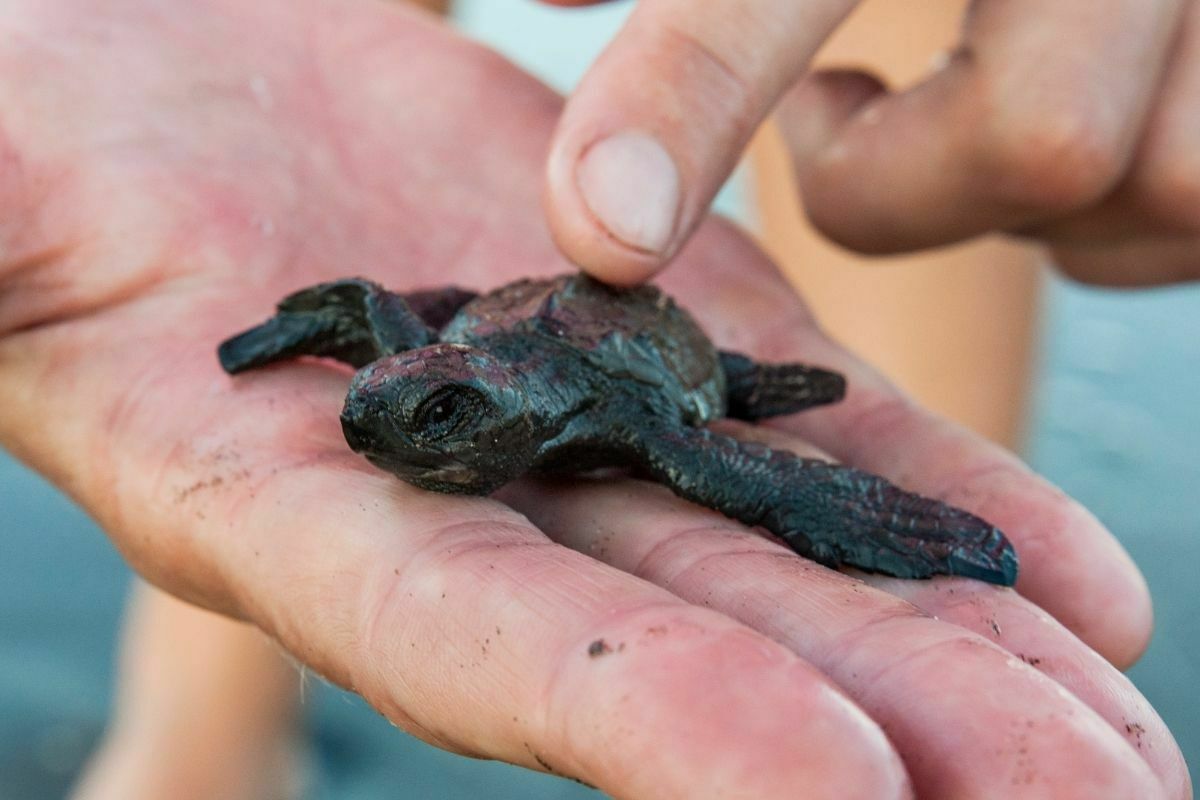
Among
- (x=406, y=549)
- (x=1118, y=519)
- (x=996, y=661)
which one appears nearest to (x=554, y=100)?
(x=406, y=549)

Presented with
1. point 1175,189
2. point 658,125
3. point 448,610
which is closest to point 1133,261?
point 1175,189

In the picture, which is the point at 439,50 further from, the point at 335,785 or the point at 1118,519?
the point at 1118,519

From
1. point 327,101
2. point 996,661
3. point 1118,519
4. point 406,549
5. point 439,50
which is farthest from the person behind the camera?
point 1118,519

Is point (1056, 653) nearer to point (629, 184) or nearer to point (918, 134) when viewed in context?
point (629, 184)

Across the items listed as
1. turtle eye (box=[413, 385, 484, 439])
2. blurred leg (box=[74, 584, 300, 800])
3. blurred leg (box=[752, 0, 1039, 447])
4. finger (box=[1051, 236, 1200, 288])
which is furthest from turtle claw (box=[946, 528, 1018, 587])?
blurred leg (box=[74, 584, 300, 800])

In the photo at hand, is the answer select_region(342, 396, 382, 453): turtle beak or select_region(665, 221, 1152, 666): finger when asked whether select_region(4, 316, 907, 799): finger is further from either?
select_region(665, 221, 1152, 666): finger

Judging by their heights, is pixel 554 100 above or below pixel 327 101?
above

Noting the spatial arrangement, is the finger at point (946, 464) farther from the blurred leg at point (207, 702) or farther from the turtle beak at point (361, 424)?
the blurred leg at point (207, 702)
